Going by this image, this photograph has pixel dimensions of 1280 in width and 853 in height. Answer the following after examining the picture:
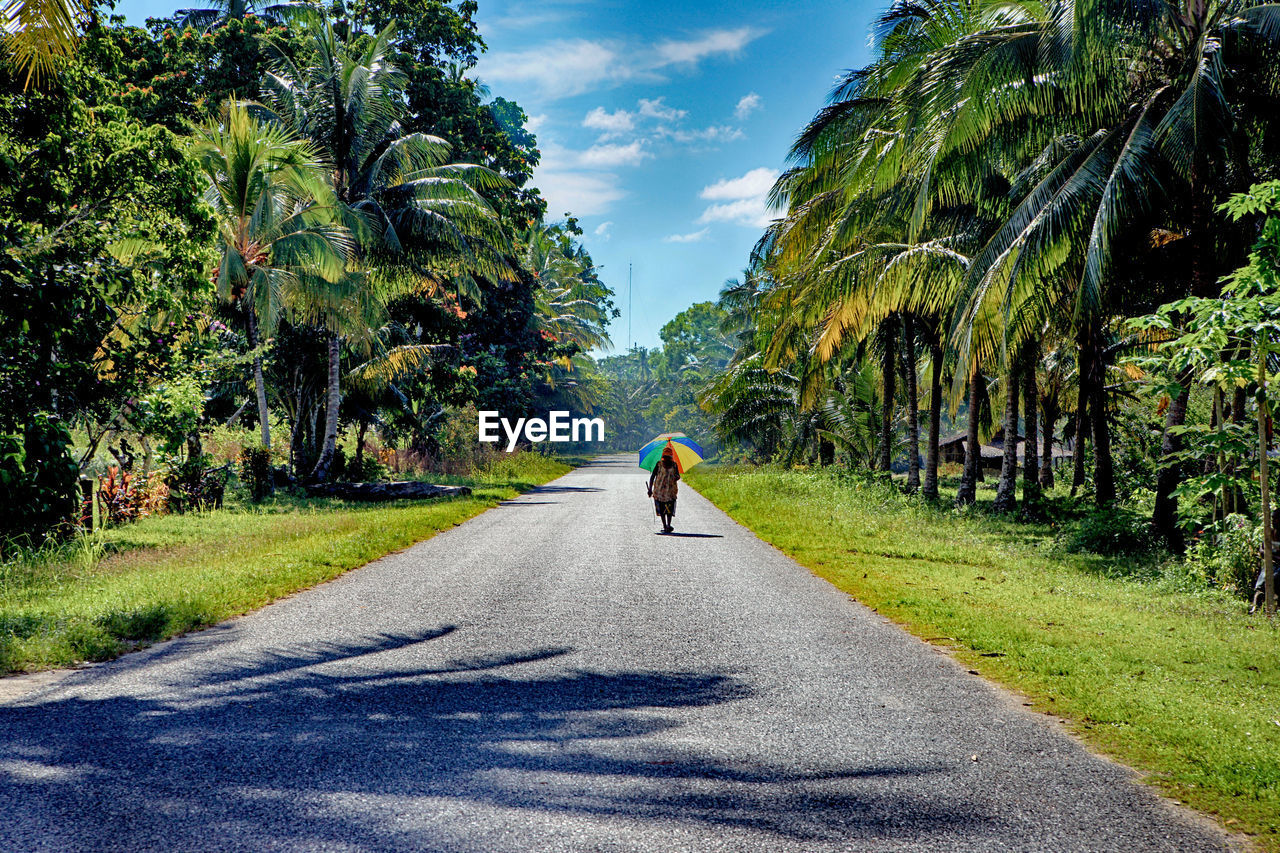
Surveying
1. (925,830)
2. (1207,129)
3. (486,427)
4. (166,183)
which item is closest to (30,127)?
(166,183)

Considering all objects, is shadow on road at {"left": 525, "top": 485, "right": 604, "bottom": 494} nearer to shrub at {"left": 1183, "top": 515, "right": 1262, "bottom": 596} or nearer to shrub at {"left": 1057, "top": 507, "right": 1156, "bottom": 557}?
shrub at {"left": 1057, "top": 507, "right": 1156, "bottom": 557}

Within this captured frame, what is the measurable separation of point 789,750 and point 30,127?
10.6 meters

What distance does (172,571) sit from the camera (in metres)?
8.97

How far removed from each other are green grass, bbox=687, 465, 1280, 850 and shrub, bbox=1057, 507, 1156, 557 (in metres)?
0.54

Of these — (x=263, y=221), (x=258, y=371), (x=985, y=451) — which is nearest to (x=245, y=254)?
(x=263, y=221)

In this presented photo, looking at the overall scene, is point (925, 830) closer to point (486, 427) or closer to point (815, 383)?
point (815, 383)

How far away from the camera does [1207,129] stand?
928 centimetres

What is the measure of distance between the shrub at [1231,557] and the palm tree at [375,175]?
1632 centimetres

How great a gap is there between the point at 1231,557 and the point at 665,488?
793 centimetres

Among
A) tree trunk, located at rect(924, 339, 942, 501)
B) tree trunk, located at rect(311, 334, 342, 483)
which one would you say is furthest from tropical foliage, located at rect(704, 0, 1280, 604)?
tree trunk, located at rect(311, 334, 342, 483)

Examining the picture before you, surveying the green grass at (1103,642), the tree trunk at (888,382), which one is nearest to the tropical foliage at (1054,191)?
the green grass at (1103,642)

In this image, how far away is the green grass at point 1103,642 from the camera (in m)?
4.12

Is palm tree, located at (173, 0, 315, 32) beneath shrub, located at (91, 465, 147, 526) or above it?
above

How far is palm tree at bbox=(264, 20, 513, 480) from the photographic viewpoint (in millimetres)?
19375
